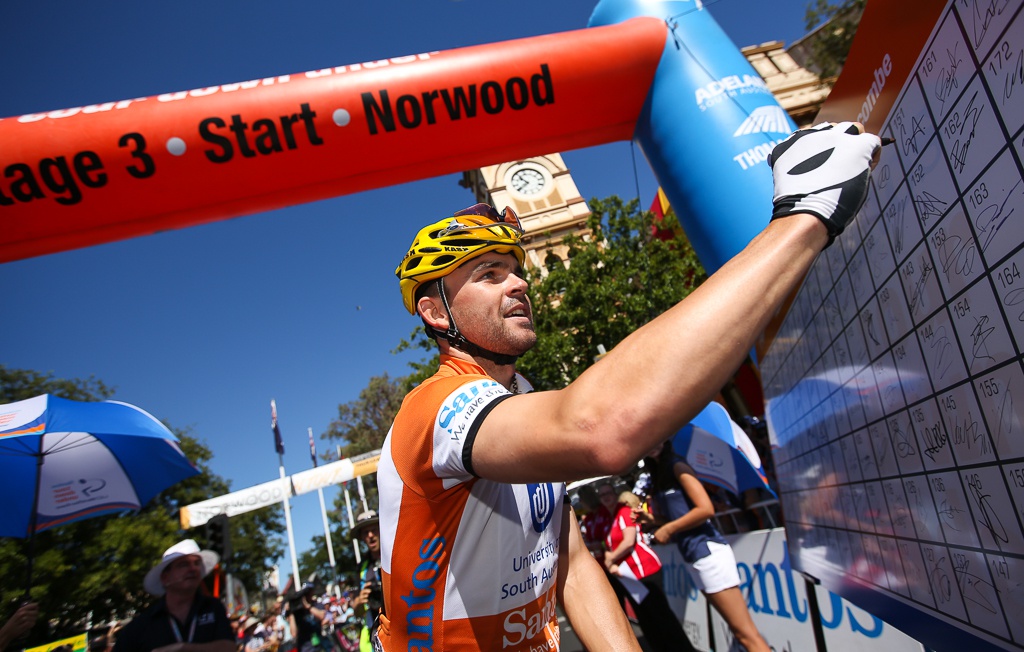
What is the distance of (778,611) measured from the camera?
4.41 metres

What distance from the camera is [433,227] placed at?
2057mm

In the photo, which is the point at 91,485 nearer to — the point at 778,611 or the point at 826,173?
the point at 778,611

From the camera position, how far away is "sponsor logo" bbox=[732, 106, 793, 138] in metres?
4.06

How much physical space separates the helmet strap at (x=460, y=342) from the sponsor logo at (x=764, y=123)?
3.05 metres

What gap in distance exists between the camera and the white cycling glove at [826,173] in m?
1.09

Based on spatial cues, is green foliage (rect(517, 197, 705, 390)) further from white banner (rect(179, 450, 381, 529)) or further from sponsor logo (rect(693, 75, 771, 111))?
sponsor logo (rect(693, 75, 771, 111))

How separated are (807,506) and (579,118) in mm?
3320

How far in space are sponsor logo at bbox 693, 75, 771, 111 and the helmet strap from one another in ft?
10.6

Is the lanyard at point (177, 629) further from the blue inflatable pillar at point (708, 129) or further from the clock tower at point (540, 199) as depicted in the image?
the clock tower at point (540, 199)

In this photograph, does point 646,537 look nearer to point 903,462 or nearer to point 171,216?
point 903,462

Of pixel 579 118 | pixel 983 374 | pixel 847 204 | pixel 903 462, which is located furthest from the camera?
pixel 579 118

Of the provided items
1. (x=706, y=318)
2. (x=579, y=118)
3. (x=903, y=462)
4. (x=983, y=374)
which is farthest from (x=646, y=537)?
(x=706, y=318)

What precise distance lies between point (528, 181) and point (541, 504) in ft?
90.9
